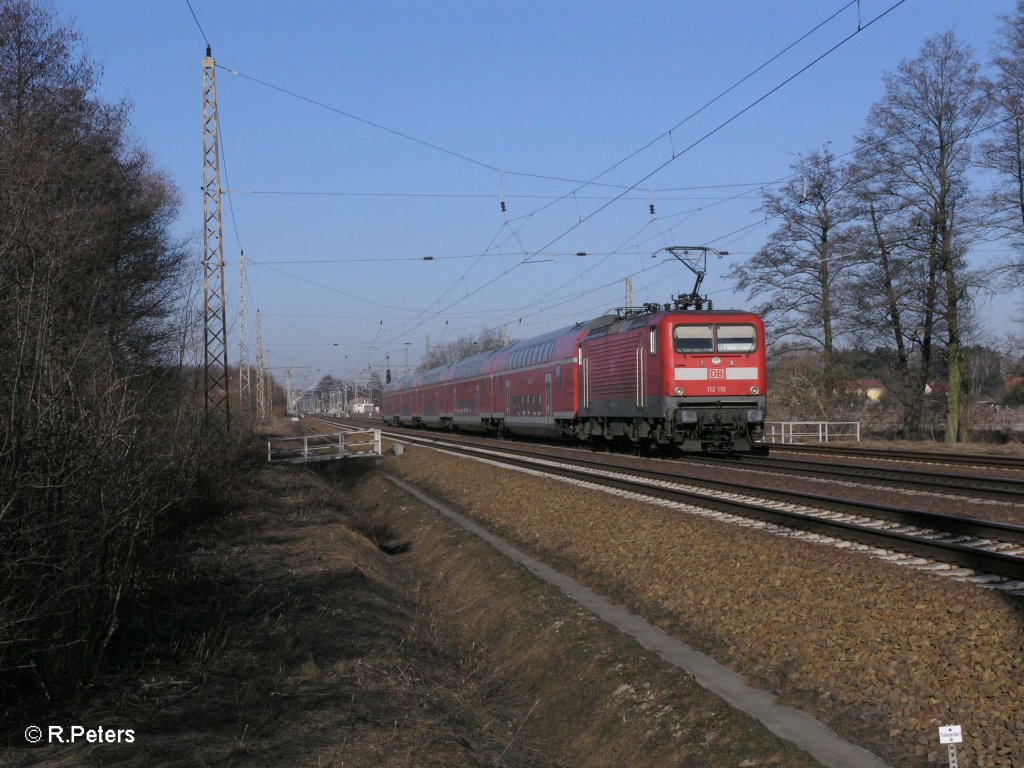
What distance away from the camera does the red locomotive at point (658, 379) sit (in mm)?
23156

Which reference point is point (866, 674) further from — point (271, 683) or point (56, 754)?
point (56, 754)

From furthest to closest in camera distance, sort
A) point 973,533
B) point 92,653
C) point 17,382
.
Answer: point 973,533
point 92,653
point 17,382

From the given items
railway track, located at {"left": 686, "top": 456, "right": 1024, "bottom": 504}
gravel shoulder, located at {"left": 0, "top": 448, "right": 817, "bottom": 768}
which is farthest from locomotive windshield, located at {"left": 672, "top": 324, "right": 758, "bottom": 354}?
gravel shoulder, located at {"left": 0, "top": 448, "right": 817, "bottom": 768}

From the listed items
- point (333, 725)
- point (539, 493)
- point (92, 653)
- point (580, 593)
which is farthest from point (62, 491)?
point (539, 493)

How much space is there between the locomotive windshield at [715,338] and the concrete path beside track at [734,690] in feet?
42.0

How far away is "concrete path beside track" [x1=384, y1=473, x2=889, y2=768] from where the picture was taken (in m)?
5.30

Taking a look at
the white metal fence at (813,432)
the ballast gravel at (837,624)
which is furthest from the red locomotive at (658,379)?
the ballast gravel at (837,624)

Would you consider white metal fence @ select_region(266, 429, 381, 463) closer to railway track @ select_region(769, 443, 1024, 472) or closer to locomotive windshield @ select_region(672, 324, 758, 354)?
locomotive windshield @ select_region(672, 324, 758, 354)

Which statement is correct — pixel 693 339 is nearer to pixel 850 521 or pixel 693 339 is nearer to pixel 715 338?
pixel 715 338

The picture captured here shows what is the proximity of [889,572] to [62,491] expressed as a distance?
22.7 feet

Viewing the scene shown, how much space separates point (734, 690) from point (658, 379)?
1697 cm

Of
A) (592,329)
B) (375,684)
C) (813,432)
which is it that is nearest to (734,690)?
(375,684)

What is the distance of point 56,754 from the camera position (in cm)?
562

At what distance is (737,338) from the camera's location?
935 inches
